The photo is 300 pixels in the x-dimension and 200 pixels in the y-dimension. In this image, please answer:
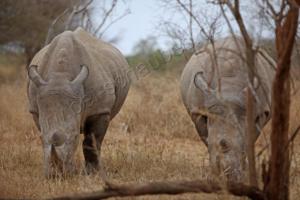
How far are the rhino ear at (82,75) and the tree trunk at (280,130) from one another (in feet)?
10.2

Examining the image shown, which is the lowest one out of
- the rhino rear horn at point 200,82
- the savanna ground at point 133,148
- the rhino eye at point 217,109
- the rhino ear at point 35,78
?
the savanna ground at point 133,148

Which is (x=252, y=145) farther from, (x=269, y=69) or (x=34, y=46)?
(x=34, y=46)

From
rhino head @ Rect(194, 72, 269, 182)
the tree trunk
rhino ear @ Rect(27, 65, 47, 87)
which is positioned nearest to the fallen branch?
the tree trunk

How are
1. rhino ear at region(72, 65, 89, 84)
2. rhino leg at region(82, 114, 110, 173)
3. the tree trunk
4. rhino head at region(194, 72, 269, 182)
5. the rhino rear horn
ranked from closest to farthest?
the tree trunk < rhino head at region(194, 72, 269, 182) < the rhino rear horn < rhino ear at region(72, 65, 89, 84) < rhino leg at region(82, 114, 110, 173)

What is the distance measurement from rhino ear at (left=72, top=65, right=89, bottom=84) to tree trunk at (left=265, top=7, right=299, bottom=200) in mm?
3117

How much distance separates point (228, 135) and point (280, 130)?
1705mm

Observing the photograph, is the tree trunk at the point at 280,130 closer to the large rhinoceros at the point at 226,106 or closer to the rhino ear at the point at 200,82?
the large rhinoceros at the point at 226,106

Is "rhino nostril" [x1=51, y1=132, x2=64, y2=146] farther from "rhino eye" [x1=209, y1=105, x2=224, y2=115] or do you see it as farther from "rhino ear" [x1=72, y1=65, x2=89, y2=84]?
"rhino eye" [x1=209, y1=105, x2=224, y2=115]

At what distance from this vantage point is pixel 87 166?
891cm

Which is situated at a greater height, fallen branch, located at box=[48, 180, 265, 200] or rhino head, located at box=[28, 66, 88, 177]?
rhino head, located at box=[28, 66, 88, 177]

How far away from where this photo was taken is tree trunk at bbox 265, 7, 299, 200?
5371 mm

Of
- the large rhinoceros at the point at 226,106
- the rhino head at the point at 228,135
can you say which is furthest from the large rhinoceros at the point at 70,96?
the rhino head at the point at 228,135

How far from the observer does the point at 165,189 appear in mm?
5277

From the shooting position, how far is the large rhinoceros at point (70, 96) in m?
7.67
